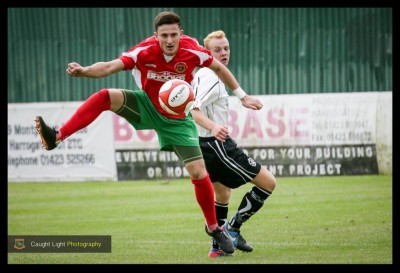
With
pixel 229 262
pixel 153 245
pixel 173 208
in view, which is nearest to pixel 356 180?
pixel 173 208

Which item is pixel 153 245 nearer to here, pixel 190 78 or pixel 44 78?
pixel 190 78

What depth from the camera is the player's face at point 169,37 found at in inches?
322

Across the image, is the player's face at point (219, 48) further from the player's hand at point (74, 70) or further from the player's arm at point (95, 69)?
the player's hand at point (74, 70)

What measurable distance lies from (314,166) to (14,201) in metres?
6.66

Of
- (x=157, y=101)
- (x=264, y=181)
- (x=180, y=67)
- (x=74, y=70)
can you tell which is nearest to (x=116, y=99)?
(x=157, y=101)

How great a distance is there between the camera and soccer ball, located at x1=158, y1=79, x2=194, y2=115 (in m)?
8.08

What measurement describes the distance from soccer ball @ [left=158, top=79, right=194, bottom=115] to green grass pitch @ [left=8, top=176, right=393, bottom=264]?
1.60 meters

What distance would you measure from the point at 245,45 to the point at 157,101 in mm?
13586

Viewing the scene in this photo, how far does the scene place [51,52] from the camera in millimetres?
23016

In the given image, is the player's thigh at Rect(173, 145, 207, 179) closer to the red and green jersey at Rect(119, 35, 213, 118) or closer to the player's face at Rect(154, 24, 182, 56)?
the red and green jersey at Rect(119, 35, 213, 118)

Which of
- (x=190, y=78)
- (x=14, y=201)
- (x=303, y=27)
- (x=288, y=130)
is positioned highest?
(x=303, y=27)

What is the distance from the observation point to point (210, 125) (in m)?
8.23

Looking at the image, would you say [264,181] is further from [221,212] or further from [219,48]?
[219,48]

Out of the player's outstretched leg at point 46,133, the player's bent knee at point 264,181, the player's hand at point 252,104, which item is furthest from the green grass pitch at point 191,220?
the player's hand at point 252,104
